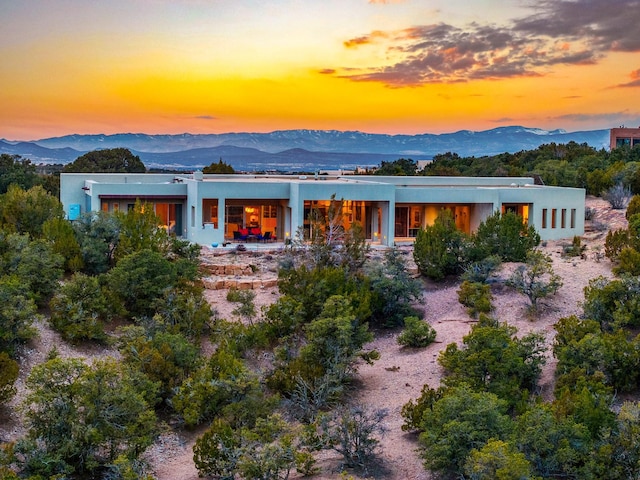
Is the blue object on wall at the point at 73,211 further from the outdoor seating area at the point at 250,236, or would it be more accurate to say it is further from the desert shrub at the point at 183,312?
the desert shrub at the point at 183,312

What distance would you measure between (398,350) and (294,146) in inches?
4611

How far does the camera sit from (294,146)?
444ft

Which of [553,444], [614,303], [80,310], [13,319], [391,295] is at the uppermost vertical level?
[614,303]

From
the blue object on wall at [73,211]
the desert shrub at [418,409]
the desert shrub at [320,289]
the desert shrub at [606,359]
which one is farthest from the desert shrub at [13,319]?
the blue object on wall at [73,211]

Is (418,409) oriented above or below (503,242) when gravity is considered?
below

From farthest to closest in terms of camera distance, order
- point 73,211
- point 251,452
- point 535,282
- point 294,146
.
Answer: point 294,146, point 73,211, point 535,282, point 251,452

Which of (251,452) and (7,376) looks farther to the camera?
(7,376)

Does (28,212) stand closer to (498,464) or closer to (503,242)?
(503,242)

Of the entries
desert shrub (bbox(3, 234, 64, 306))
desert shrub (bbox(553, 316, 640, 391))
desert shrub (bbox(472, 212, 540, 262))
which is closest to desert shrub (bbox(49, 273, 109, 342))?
desert shrub (bbox(3, 234, 64, 306))

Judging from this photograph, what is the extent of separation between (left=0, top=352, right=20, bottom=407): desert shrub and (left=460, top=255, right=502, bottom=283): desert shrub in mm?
13715

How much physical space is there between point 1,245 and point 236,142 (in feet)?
376

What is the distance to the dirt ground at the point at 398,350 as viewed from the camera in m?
14.1

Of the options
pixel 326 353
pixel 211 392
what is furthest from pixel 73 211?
pixel 211 392

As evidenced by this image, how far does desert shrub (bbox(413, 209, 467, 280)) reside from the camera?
24881 mm
